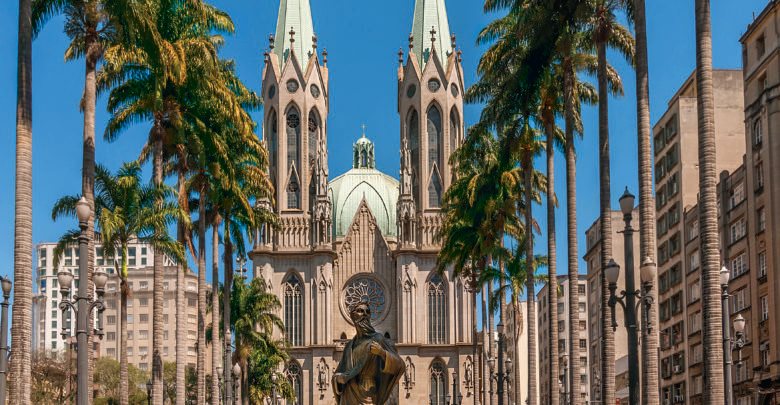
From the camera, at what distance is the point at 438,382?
107m

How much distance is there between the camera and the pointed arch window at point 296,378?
4126 inches

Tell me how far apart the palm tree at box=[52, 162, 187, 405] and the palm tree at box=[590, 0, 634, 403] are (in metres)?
15.3

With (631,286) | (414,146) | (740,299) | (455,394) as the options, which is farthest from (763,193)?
(414,146)

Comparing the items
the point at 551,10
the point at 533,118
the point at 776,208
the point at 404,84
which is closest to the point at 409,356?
the point at 404,84

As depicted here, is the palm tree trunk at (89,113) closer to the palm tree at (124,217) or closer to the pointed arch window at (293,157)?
the palm tree at (124,217)

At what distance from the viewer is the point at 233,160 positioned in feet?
164

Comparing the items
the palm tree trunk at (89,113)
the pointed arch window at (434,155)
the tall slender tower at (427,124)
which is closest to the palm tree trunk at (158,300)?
the palm tree trunk at (89,113)

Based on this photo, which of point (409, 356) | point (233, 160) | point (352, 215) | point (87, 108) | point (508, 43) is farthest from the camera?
point (352, 215)

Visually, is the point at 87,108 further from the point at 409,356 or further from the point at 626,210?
the point at 409,356

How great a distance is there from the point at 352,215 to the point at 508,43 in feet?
244

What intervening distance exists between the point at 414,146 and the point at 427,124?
219cm

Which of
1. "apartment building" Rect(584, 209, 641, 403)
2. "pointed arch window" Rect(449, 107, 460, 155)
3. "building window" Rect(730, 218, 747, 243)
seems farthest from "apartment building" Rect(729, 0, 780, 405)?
"pointed arch window" Rect(449, 107, 460, 155)

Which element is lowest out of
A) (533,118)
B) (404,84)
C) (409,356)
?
(409,356)

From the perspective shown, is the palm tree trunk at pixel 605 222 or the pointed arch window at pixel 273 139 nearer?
the palm tree trunk at pixel 605 222
